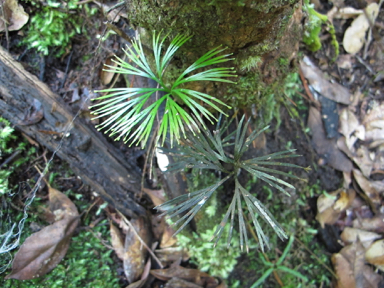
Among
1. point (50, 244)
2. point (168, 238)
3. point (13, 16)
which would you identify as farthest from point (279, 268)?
point (13, 16)

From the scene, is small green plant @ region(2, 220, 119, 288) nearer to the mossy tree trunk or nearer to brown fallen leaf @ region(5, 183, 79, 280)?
brown fallen leaf @ region(5, 183, 79, 280)

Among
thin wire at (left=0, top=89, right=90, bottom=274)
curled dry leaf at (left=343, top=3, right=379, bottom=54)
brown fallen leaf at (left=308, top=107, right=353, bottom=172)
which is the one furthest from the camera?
curled dry leaf at (left=343, top=3, right=379, bottom=54)

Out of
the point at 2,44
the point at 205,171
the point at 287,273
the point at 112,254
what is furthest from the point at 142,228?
the point at 2,44

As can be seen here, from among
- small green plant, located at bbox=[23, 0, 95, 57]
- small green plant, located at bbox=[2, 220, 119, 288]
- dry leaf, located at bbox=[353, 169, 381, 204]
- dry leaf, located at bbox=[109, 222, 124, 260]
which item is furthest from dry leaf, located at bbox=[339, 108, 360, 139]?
small green plant, located at bbox=[23, 0, 95, 57]

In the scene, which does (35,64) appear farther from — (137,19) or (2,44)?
(137,19)

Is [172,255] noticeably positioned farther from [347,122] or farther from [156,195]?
[347,122]

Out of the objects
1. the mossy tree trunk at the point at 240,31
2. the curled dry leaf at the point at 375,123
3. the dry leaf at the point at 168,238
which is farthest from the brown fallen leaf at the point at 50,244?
the curled dry leaf at the point at 375,123
